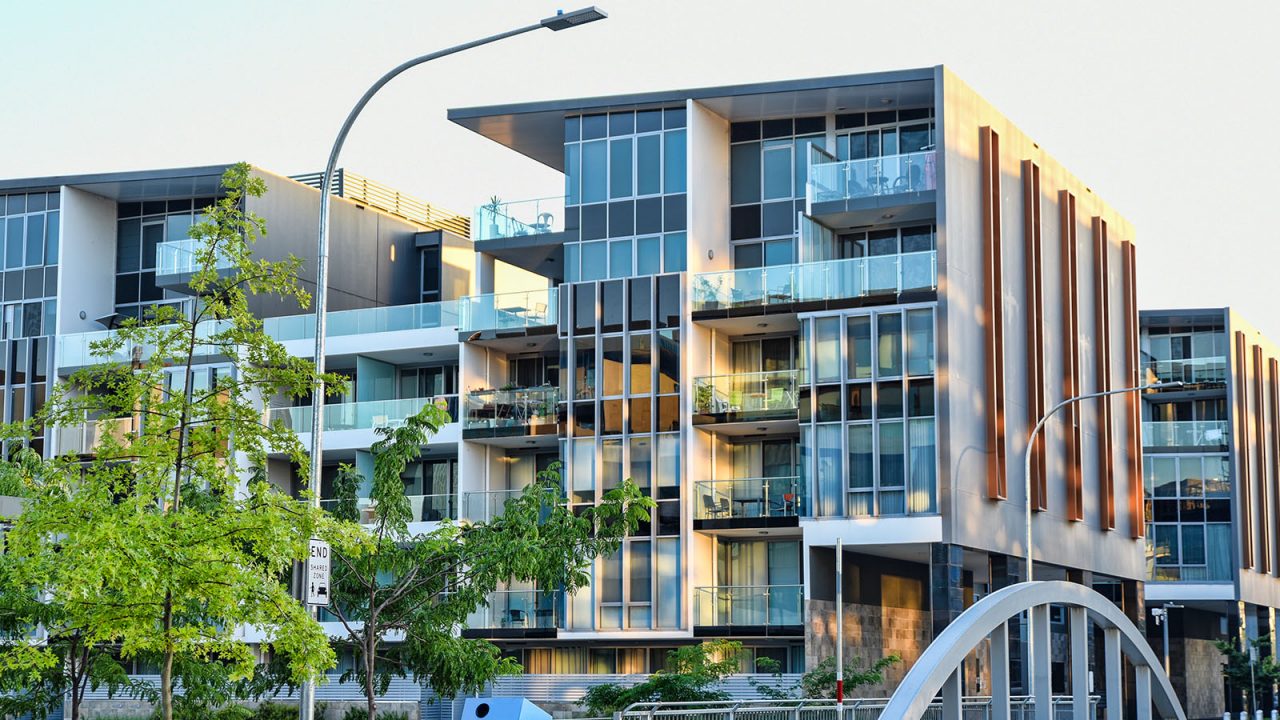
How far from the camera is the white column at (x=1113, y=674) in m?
26.5

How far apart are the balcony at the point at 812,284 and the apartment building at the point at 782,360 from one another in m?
0.07

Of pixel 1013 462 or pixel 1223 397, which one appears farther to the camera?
pixel 1223 397

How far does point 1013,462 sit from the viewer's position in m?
49.6

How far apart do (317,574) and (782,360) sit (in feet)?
Answer: 105

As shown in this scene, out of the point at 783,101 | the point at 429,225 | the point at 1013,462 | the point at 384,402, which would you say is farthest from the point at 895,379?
the point at 429,225

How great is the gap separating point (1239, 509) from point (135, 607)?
5840 cm

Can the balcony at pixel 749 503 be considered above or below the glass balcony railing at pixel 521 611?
above

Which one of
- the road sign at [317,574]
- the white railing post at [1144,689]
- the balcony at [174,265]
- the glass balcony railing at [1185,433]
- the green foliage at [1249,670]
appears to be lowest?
the green foliage at [1249,670]

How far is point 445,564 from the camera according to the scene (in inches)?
1158

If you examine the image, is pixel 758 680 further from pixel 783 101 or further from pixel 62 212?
pixel 62 212

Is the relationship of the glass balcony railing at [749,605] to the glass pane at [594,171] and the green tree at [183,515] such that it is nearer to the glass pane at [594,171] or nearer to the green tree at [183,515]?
the glass pane at [594,171]

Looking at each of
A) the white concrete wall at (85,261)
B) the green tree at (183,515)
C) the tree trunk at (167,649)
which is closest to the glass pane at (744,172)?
the white concrete wall at (85,261)

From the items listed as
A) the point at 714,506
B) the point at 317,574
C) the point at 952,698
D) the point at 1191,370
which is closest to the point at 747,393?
the point at 714,506

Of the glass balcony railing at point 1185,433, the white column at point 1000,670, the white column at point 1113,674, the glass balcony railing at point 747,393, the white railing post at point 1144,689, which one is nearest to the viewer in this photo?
the white column at point 1000,670
